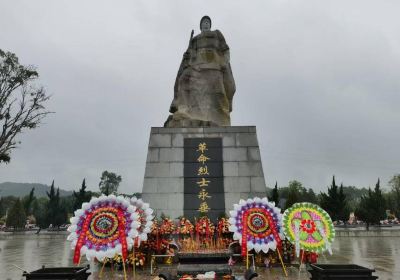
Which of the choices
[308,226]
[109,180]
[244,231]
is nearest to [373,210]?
[308,226]

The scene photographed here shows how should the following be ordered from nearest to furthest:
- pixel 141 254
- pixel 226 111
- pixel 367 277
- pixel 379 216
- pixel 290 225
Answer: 1. pixel 367 277
2. pixel 290 225
3. pixel 141 254
4. pixel 226 111
5. pixel 379 216

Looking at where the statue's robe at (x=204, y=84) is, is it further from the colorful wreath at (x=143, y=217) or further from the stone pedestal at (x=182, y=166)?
the colorful wreath at (x=143, y=217)

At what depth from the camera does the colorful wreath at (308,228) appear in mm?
5523

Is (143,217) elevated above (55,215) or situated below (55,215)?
below

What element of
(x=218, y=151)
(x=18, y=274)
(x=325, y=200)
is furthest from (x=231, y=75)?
(x=325, y=200)

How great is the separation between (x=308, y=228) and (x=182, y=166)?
13.4ft

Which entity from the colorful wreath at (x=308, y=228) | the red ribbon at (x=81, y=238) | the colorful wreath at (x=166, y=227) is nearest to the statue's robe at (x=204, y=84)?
the colorful wreath at (x=166, y=227)

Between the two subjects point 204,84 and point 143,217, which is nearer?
point 143,217

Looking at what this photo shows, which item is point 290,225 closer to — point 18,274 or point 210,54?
point 18,274

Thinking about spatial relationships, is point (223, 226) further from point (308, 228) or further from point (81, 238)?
point (81, 238)

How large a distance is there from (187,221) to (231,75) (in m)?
5.87

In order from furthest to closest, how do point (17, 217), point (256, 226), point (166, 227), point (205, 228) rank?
point (17, 217) → point (205, 228) → point (166, 227) → point (256, 226)

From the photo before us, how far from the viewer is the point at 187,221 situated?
7602 mm

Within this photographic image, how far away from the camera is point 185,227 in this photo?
7.39 meters
